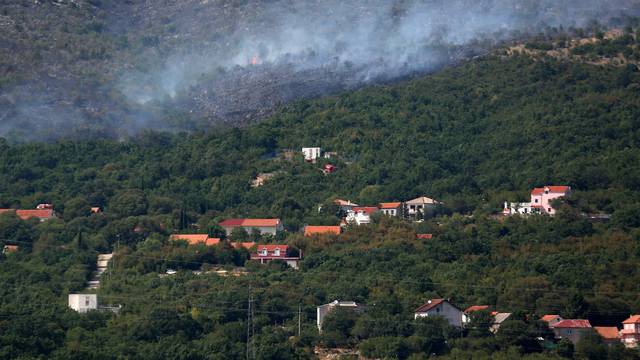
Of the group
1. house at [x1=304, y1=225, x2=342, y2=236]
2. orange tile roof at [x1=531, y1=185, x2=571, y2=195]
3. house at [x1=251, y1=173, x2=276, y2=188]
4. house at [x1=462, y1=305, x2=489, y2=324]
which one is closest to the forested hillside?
house at [x1=251, y1=173, x2=276, y2=188]

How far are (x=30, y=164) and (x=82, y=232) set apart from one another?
11.3 m

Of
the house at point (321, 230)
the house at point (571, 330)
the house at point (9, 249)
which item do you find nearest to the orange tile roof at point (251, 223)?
the house at point (321, 230)

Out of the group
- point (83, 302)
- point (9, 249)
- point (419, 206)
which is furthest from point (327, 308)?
point (419, 206)

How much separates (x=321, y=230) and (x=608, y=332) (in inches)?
620

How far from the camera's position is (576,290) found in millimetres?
76875

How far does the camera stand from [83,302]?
258ft

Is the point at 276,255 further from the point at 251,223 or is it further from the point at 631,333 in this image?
the point at 631,333

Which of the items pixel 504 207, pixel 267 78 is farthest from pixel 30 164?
pixel 504 207

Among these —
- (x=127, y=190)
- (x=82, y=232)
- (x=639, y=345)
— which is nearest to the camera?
(x=639, y=345)

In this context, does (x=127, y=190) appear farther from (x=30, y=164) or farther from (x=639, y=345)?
(x=639, y=345)

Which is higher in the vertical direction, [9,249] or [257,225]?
[257,225]

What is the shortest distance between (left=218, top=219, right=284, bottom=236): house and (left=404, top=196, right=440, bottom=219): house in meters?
5.31

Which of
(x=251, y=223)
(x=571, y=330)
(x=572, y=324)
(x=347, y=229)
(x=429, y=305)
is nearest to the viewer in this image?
(x=571, y=330)

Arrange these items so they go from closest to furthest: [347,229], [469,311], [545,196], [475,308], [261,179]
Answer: [469,311] → [475,308] → [347,229] → [545,196] → [261,179]
